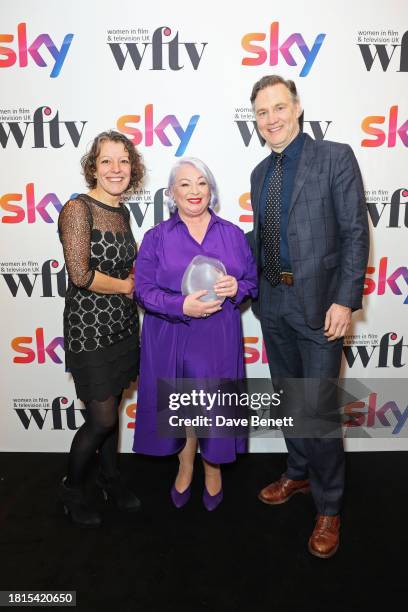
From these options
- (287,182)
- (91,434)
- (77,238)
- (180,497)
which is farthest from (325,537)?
(77,238)

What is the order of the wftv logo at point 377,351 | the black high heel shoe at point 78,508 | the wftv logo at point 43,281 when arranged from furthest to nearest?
the wftv logo at point 377,351 < the wftv logo at point 43,281 < the black high heel shoe at point 78,508

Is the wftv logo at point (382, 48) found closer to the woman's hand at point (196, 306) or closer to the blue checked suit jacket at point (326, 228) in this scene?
the blue checked suit jacket at point (326, 228)

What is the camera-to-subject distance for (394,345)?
2.76 meters

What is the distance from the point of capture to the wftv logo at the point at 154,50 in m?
2.38

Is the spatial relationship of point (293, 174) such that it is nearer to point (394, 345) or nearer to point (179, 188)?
point (179, 188)

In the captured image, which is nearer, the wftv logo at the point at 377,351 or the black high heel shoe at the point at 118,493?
the black high heel shoe at the point at 118,493

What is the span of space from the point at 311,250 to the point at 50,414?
1.83 meters

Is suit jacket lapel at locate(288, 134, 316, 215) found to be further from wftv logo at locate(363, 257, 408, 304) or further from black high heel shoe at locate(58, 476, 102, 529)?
black high heel shoe at locate(58, 476, 102, 529)

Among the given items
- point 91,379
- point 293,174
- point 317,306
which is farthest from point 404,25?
point 91,379

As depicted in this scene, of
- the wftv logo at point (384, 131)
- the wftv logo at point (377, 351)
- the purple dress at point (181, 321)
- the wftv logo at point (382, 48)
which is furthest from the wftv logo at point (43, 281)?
the wftv logo at point (382, 48)

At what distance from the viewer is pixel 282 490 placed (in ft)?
7.86

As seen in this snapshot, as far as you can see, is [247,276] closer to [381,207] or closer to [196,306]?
[196,306]

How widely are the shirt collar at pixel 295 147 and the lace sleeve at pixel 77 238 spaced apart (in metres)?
0.85

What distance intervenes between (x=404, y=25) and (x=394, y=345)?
166 centimetres
